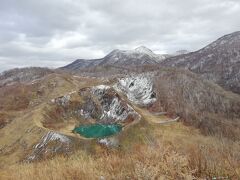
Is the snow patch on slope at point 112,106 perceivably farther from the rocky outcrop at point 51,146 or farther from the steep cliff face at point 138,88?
the rocky outcrop at point 51,146

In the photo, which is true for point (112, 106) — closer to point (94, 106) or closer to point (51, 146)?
point (94, 106)

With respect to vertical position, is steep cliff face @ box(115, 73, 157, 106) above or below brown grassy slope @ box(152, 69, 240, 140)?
above

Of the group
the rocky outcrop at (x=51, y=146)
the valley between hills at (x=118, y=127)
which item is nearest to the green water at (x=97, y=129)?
the valley between hills at (x=118, y=127)

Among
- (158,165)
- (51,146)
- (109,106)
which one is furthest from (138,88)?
(158,165)

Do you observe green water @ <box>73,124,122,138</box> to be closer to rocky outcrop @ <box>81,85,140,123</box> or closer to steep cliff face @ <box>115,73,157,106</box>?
rocky outcrop @ <box>81,85,140,123</box>

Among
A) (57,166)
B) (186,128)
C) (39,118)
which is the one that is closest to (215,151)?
(57,166)

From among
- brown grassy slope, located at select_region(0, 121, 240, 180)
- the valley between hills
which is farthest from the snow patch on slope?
brown grassy slope, located at select_region(0, 121, 240, 180)
